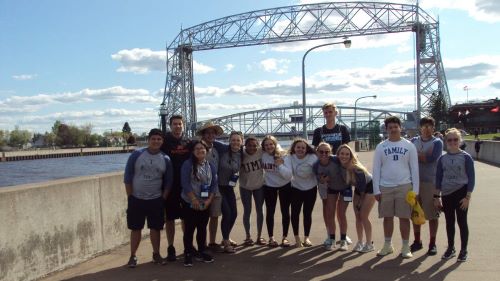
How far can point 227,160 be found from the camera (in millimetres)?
7609

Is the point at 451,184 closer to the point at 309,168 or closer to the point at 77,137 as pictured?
the point at 309,168

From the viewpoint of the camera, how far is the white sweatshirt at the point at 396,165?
678 cm

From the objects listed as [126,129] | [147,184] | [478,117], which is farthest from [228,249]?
[126,129]

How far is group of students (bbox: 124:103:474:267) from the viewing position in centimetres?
667

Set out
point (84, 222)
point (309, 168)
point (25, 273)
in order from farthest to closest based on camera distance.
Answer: point (309, 168)
point (84, 222)
point (25, 273)

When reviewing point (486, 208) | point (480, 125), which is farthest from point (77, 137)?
point (486, 208)

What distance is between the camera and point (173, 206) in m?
7.01

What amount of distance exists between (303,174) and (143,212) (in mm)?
2312

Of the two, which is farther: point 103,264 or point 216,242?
point 216,242

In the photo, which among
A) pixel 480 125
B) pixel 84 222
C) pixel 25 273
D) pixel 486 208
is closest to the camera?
pixel 25 273

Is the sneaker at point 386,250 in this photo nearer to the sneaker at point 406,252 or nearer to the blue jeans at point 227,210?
the sneaker at point 406,252

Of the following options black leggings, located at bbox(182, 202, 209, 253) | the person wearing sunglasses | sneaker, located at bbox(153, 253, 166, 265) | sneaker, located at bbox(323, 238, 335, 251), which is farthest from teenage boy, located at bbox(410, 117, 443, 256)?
sneaker, located at bbox(153, 253, 166, 265)

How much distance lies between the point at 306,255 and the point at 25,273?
346cm

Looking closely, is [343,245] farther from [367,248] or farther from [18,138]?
[18,138]
